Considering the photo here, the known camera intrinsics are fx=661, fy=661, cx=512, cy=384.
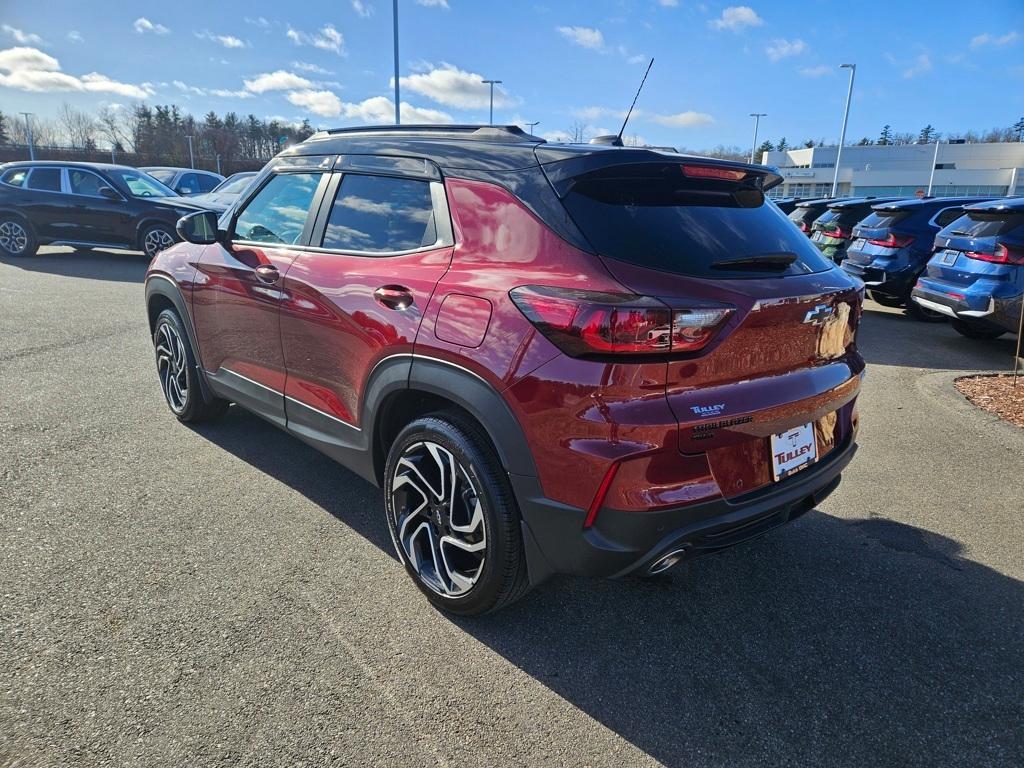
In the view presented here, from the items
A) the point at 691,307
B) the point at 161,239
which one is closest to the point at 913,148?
the point at 161,239

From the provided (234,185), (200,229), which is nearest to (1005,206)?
(200,229)

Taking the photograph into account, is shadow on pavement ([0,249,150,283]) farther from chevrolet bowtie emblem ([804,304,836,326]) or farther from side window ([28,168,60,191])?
chevrolet bowtie emblem ([804,304,836,326])

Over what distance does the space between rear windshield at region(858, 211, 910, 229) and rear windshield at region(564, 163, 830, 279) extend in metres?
8.37

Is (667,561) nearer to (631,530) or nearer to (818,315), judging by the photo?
(631,530)

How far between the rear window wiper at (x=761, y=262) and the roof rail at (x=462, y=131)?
0.86 m

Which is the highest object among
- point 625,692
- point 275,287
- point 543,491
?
point 275,287

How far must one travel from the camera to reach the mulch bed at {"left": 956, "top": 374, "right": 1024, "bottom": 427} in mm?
5238

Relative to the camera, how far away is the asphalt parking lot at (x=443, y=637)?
2.08 meters

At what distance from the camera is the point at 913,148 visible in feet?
257

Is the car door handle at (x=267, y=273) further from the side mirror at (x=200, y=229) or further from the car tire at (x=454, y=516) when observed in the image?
the car tire at (x=454, y=516)

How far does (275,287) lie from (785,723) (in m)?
2.90

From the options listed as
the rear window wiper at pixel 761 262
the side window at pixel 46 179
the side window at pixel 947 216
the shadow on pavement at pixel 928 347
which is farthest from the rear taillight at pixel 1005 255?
the side window at pixel 46 179

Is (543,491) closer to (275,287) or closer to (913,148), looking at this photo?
(275,287)

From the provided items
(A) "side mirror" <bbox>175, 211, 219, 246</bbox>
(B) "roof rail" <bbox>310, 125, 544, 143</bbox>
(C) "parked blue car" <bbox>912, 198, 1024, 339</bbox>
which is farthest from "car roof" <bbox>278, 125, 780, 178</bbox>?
(C) "parked blue car" <bbox>912, 198, 1024, 339</bbox>
